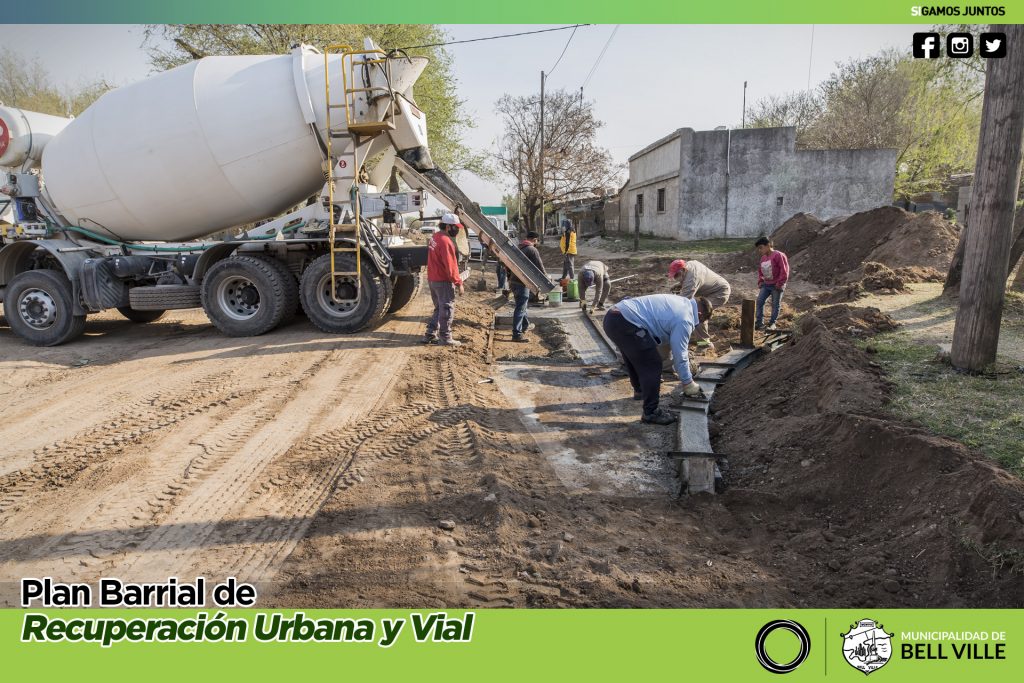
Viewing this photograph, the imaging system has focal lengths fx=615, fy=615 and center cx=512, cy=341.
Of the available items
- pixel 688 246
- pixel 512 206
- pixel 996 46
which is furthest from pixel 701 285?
pixel 512 206

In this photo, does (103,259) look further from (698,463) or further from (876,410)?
(876,410)

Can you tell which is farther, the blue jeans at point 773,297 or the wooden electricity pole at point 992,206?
the blue jeans at point 773,297

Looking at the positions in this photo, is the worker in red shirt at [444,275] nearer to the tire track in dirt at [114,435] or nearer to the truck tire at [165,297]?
the tire track in dirt at [114,435]

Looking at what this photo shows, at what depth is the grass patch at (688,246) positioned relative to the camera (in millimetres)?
21078

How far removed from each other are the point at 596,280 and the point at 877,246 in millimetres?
7722

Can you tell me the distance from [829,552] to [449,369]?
490 centimetres

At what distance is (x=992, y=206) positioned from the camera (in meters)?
5.49

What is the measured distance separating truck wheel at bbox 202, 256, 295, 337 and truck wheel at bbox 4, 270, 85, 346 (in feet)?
6.93

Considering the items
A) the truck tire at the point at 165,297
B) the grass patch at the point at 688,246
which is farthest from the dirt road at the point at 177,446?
the grass patch at the point at 688,246

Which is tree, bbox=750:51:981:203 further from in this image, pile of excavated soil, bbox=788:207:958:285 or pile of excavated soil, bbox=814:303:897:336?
pile of excavated soil, bbox=814:303:897:336

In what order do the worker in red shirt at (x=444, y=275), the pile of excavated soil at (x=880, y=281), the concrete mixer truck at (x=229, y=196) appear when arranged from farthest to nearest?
the pile of excavated soil at (x=880, y=281) → the concrete mixer truck at (x=229, y=196) → the worker in red shirt at (x=444, y=275)

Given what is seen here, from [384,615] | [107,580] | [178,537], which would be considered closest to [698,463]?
[384,615]

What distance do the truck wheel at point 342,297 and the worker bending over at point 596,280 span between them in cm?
342

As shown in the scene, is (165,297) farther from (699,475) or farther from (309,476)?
(699,475)
